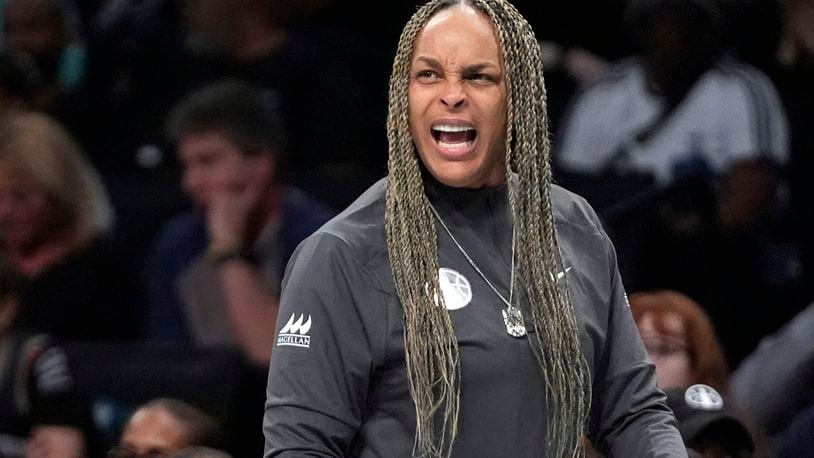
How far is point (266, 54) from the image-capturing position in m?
4.78

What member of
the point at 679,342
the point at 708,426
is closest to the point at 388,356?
the point at 708,426

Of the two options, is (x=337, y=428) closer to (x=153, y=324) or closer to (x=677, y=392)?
(x=677, y=392)

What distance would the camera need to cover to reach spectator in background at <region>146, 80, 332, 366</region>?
14.4 feet

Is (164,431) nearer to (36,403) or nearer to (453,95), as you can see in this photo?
(36,403)

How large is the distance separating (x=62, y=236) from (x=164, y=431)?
3.53ft

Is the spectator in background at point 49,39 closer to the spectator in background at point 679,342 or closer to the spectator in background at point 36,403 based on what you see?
the spectator in background at point 36,403

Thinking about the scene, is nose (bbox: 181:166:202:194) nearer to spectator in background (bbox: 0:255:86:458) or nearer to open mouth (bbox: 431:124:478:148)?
spectator in background (bbox: 0:255:86:458)

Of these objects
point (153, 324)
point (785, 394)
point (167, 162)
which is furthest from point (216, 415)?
point (785, 394)

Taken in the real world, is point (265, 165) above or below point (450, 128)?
below

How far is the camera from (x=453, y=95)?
2100 mm

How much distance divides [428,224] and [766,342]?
91.3 inches

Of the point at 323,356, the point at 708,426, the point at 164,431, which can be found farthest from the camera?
the point at 164,431

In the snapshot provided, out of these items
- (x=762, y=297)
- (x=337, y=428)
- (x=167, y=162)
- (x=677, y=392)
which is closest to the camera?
(x=337, y=428)

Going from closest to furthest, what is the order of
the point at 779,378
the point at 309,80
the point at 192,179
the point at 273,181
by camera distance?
1. the point at 779,378
2. the point at 273,181
3. the point at 192,179
4. the point at 309,80
